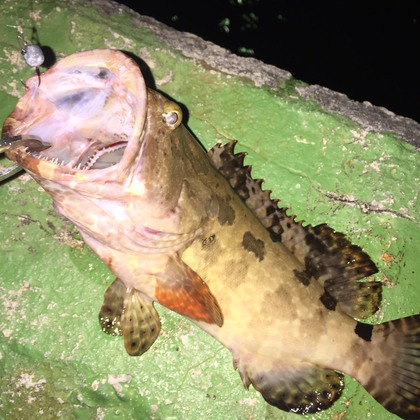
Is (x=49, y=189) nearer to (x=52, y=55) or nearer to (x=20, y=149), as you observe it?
(x=20, y=149)

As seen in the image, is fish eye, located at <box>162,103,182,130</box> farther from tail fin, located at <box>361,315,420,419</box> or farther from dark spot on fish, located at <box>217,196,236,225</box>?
tail fin, located at <box>361,315,420,419</box>

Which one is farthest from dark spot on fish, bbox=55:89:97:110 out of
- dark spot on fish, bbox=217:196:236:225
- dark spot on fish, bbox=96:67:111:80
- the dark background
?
the dark background

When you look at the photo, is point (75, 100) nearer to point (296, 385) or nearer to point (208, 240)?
point (208, 240)

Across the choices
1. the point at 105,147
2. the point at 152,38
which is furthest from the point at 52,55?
the point at 105,147

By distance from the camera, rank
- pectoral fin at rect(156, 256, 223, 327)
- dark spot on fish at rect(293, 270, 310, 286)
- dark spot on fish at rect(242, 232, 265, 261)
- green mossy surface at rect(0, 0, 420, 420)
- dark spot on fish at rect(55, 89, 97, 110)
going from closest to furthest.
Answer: dark spot on fish at rect(55, 89, 97, 110)
pectoral fin at rect(156, 256, 223, 327)
dark spot on fish at rect(242, 232, 265, 261)
dark spot on fish at rect(293, 270, 310, 286)
green mossy surface at rect(0, 0, 420, 420)

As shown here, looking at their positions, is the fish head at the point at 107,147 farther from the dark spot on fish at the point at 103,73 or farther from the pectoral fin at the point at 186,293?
the pectoral fin at the point at 186,293
